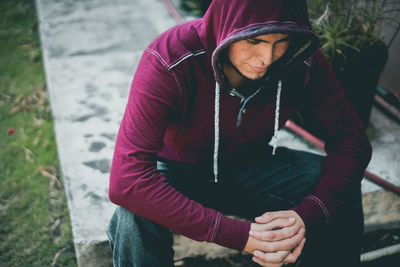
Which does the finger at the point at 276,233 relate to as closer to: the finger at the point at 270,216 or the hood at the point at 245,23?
the finger at the point at 270,216

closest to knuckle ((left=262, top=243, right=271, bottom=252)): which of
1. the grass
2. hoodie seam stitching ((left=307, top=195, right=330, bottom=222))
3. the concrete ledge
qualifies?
hoodie seam stitching ((left=307, top=195, right=330, bottom=222))

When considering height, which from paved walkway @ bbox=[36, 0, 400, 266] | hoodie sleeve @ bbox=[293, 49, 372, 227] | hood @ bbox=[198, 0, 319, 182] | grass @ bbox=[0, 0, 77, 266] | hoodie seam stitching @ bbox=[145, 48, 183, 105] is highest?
hood @ bbox=[198, 0, 319, 182]

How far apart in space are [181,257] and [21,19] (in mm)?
4163

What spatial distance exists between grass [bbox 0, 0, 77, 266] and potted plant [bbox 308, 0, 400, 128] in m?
2.21

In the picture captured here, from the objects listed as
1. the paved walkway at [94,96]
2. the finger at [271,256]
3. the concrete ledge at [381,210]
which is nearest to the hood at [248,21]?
the finger at [271,256]

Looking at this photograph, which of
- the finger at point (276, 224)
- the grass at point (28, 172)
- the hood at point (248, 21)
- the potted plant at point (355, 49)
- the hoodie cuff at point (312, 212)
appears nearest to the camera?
the hood at point (248, 21)

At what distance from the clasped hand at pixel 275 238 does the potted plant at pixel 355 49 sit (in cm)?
124

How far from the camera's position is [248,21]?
1343 mm

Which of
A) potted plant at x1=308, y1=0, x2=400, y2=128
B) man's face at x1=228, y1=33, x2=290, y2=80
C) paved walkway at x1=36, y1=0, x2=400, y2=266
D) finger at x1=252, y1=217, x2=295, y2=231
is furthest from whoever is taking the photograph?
potted plant at x1=308, y1=0, x2=400, y2=128

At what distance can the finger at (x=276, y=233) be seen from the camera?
59.9 inches

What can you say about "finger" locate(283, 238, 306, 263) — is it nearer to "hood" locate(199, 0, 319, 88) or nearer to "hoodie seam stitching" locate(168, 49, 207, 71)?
"hood" locate(199, 0, 319, 88)

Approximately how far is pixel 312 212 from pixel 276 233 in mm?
252

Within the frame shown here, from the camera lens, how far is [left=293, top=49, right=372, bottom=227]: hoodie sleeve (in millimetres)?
1715

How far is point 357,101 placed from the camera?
2.47 meters
